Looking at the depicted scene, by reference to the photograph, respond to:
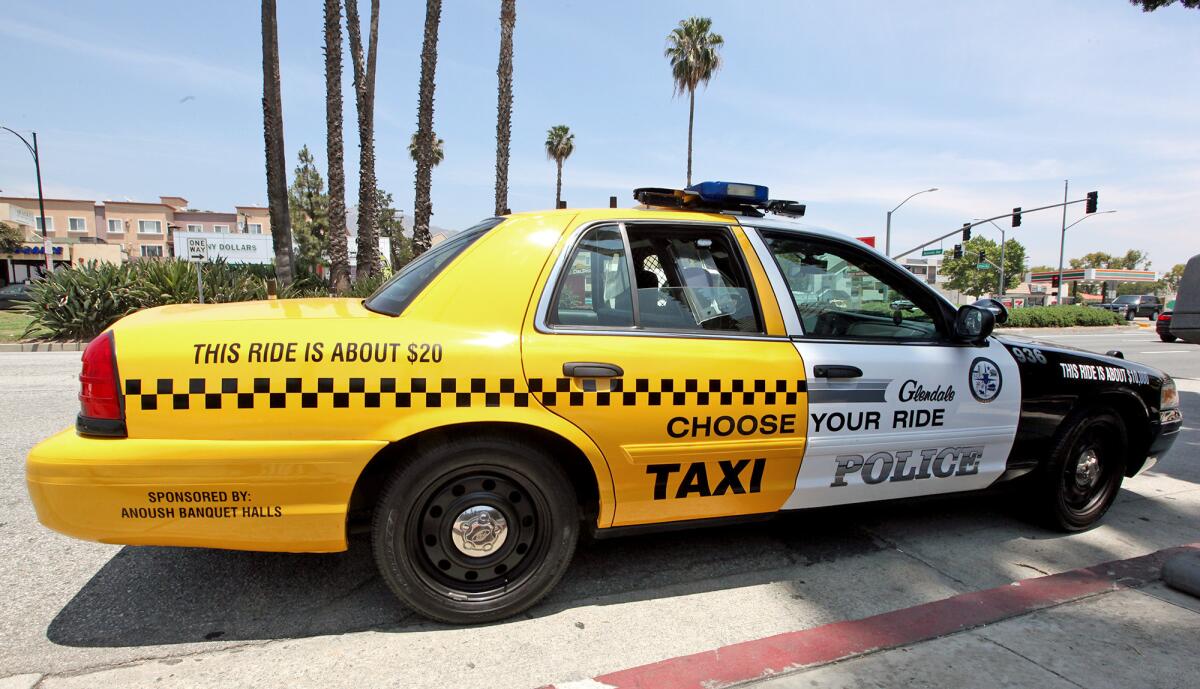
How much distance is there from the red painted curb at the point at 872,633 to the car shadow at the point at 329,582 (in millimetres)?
481

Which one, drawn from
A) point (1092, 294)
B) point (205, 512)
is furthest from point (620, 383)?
point (1092, 294)

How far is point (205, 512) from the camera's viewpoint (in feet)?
7.22

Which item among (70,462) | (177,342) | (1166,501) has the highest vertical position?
(177,342)

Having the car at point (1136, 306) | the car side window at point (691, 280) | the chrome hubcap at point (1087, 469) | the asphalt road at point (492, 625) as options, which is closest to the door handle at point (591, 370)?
the car side window at point (691, 280)

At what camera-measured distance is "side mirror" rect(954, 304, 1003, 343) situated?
9.84 feet

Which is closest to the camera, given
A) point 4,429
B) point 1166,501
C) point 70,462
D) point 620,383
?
point 70,462

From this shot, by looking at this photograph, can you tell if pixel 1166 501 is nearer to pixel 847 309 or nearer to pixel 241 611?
pixel 847 309

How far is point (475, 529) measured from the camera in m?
2.40

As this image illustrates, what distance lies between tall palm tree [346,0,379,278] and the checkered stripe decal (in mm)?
16136

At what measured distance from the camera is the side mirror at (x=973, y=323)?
2998mm

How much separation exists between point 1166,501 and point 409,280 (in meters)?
4.96

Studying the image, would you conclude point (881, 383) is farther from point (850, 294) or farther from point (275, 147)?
point (275, 147)

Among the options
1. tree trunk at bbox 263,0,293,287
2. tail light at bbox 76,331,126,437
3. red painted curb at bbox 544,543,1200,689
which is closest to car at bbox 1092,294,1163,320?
tree trunk at bbox 263,0,293,287

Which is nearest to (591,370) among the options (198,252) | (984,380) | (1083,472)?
(984,380)
